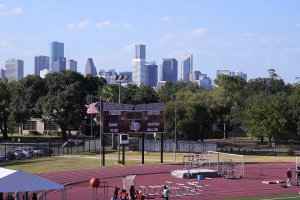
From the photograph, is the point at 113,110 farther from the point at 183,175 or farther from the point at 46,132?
the point at 46,132

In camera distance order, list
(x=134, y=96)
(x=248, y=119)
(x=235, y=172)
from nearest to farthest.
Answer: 1. (x=235, y=172)
2. (x=248, y=119)
3. (x=134, y=96)

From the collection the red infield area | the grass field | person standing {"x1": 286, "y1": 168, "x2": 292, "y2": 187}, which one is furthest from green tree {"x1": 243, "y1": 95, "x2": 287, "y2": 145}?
person standing {"x1": 286, "y1": 168, "x2": 292, "y2": 187}

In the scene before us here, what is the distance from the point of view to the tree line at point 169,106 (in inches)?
3644

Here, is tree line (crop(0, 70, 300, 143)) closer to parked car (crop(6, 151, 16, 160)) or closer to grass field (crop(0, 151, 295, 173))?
grass field (crop(0, 151, 295, 173))

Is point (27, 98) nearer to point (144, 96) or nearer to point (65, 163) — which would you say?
point (144, 96)

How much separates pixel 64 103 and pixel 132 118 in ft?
166

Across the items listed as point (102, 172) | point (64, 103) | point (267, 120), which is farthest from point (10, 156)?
point (267, 120)

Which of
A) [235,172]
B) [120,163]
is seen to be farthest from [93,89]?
[235,172]

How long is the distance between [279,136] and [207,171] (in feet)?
128

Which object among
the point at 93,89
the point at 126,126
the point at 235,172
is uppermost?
the point at 93,89

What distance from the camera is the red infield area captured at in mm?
43594

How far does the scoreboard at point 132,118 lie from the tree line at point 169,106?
94.4 feet

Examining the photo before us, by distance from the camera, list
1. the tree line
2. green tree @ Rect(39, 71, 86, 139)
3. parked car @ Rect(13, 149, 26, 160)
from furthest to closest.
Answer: green tree @ Rect(39, 71, 86, 139) → the tree line → parked car @ Rect(13, 149, 26, 160)

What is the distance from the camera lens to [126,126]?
61.0 metres
